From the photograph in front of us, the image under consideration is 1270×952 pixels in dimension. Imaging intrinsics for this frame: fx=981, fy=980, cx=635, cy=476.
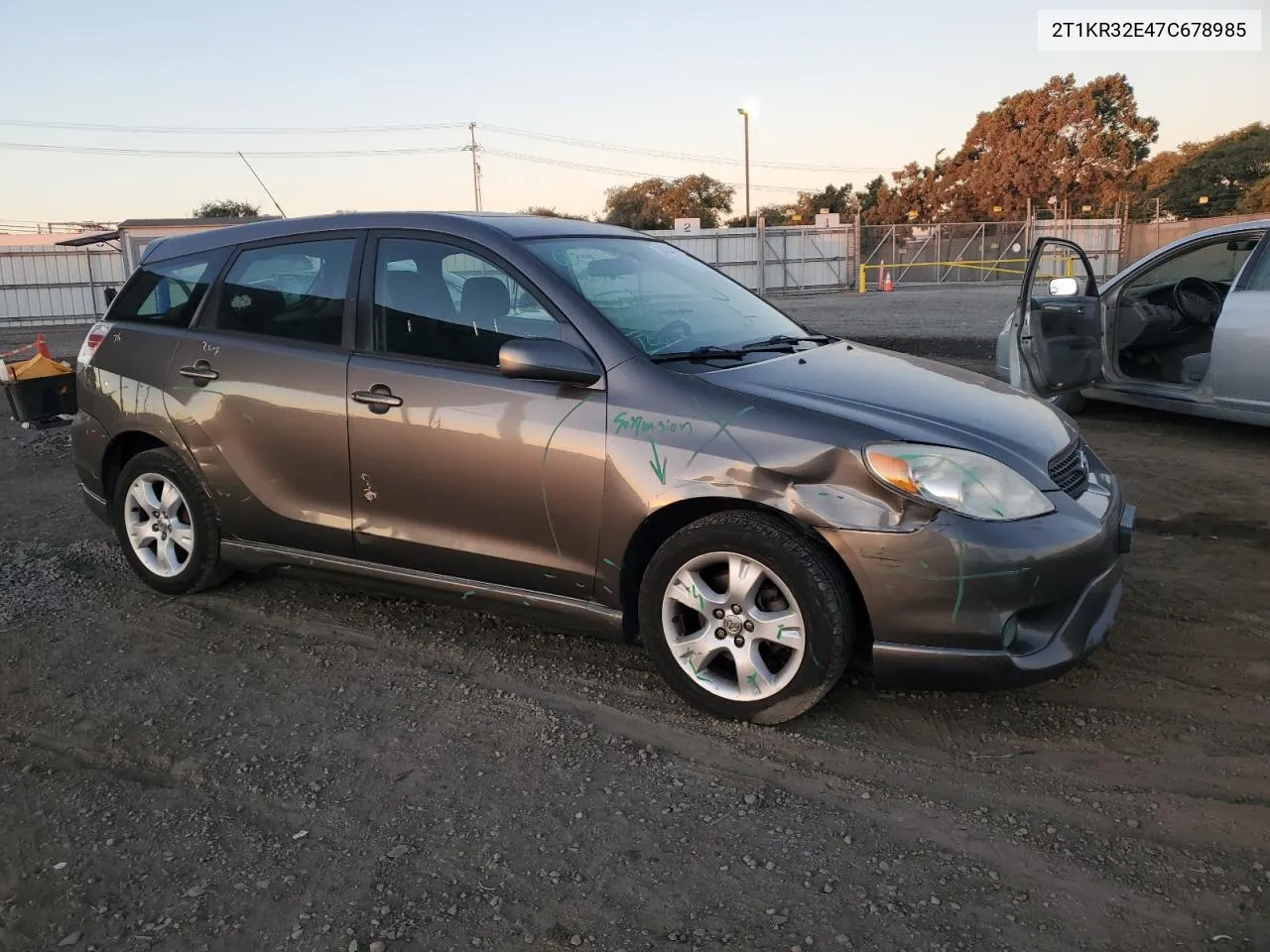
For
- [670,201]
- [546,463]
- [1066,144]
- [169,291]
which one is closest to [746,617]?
[546,463]

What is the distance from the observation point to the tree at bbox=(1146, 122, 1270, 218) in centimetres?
5272

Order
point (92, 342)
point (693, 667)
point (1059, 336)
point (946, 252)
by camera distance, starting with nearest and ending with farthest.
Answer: point (693, 667) < point (92, 342) < point (1059, 336) < point (946, 252)

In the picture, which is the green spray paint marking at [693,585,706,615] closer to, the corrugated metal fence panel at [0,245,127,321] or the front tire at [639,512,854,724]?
the front tire at [639,512,854,724]

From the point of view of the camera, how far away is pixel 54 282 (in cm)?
2814

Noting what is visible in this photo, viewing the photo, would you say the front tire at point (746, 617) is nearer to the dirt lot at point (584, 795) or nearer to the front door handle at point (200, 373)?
the dirt lot at point (584, 795)

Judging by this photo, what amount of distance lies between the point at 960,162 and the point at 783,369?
63279mm

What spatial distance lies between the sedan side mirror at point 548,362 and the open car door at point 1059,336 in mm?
4171

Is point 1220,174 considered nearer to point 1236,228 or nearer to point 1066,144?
point 1066,144

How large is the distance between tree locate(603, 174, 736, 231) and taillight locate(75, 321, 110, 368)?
64.8 metres

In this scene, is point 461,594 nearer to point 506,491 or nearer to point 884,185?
point 506,491

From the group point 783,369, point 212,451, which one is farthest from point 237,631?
point 783,369

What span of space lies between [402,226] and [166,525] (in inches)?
74.9

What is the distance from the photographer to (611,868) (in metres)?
2.65

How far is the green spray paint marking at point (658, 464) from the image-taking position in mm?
3301
